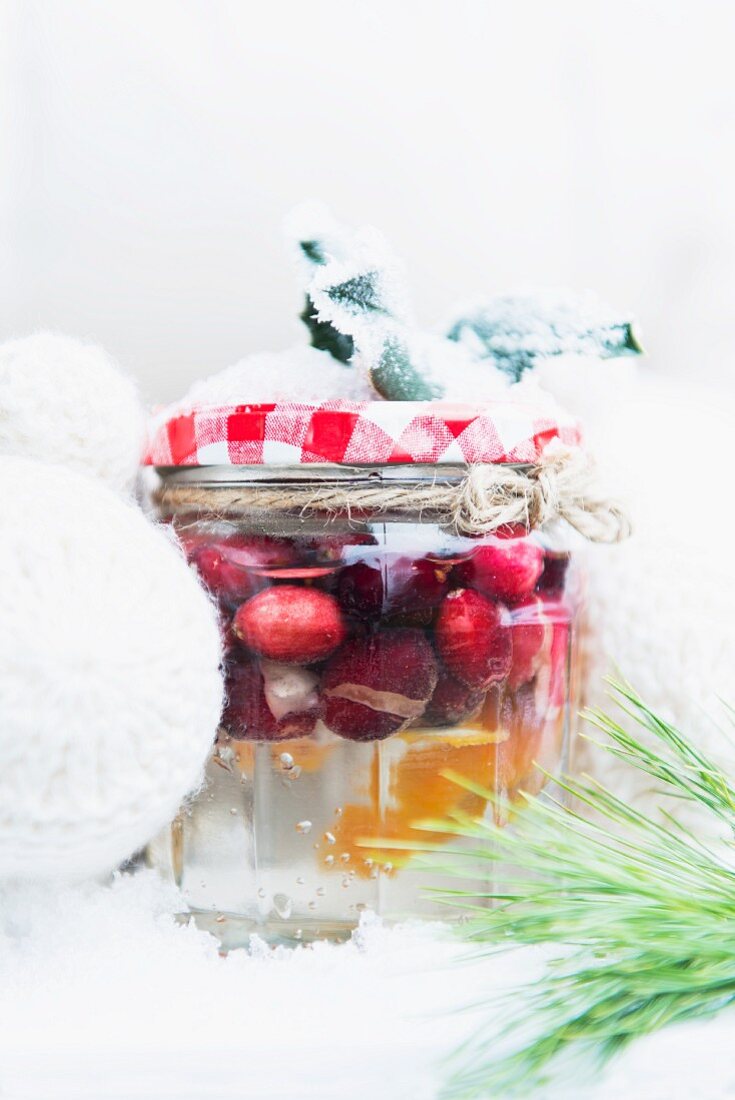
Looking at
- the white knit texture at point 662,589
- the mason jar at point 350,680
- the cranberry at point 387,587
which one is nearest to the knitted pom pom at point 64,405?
the mason jar at point 350,680

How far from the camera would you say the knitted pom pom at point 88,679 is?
37 centimetres

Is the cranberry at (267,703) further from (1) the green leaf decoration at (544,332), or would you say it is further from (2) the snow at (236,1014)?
(1) the green leaf decoration at (544,332)

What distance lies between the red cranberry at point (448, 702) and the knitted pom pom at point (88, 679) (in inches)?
3.8

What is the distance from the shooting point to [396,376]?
488 mm

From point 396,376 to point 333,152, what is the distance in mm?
308

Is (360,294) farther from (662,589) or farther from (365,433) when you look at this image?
(662,589)

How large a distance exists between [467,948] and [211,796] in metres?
0.14

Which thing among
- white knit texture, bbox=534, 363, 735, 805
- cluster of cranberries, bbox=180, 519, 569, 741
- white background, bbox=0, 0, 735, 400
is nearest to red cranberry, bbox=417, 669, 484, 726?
cluster of cranberries, bbox=180, 519, 569, 741

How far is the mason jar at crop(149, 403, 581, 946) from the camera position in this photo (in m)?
0.46

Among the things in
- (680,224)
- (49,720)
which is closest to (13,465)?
(49,720)

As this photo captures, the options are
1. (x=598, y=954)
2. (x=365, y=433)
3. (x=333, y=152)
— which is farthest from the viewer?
(x=333, y=152)

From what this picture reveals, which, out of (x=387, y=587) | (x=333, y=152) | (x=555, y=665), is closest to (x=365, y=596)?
(x=387, y=587)

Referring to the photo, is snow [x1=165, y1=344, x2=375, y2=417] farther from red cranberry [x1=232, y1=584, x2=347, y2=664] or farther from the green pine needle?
the green pine needle

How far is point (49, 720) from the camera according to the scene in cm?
37
